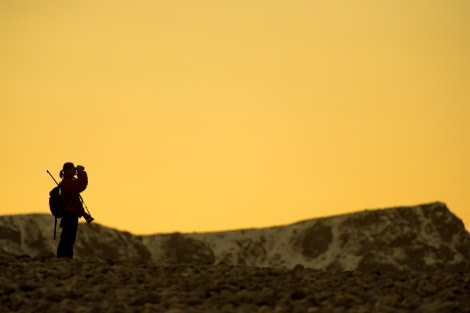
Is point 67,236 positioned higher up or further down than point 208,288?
higher up

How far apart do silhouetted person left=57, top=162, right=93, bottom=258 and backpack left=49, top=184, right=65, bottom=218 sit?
10 centimetres

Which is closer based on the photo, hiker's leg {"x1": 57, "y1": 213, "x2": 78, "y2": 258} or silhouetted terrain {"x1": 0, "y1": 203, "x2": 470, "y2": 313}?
silhouetted terrain {"x1": 0, "y1": 203, "x2": 470, "y2": 313}

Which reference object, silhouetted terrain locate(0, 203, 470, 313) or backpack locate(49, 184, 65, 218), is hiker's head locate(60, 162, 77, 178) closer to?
backpack locate(49, 184, 65, 218)

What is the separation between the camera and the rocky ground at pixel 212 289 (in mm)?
16859

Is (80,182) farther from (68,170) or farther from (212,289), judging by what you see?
(212,289)

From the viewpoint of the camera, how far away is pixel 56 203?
23.3m

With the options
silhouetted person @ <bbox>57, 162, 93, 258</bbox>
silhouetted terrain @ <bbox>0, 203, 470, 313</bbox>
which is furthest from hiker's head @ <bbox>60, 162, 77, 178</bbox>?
silhouetted terrain @ <bbox>0, 203, 470, 313</bbox>

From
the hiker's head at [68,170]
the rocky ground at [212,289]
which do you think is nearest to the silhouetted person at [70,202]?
the hiker's head at [68,170]

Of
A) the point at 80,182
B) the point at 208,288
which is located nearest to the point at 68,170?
the point at 80,182

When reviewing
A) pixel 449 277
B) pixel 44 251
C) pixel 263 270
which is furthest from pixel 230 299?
pixel 44 251

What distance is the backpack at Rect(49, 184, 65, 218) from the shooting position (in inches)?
915

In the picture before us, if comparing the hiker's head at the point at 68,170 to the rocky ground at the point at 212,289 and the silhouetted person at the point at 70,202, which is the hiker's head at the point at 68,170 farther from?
the rocky ground at the point at 212,289

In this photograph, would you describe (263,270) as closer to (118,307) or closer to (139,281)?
(139,281)

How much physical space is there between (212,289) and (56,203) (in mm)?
6426
